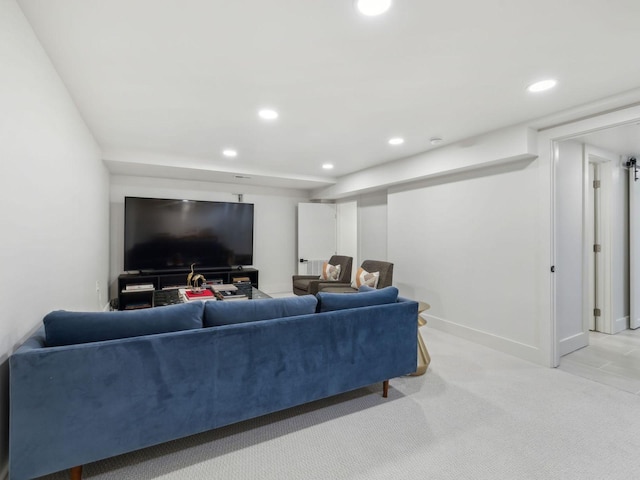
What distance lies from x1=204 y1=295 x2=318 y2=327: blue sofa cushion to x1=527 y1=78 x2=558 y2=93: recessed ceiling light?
2.22 m

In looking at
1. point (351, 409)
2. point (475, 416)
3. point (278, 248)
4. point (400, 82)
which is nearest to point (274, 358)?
point (351, 409)

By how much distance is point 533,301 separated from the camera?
3.05m

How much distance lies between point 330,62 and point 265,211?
444cm

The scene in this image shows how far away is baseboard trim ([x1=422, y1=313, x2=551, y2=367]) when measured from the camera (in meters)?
3.02

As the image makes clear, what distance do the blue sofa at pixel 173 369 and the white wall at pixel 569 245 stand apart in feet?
7.11

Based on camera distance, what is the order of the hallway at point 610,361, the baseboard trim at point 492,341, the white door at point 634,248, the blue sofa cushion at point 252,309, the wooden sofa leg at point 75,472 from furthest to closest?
the white door at point 634,248 → the baseboard trim at point 492,341 → the hallway at point 610,361 → the blue sofa cushion at point 252,309 → the wooden sofa leg at point 75,472

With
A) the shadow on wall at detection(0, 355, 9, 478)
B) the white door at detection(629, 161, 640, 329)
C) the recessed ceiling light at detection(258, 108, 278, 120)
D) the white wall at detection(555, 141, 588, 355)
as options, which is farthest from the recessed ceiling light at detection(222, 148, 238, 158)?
the white door at detection(629, 161, 640, 329)

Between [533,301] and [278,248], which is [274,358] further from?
[278,248]

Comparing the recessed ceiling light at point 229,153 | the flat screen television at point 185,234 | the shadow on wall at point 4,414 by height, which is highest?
the recessed ceiling light at point 229,153

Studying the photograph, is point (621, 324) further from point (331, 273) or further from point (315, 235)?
point (315, 235)

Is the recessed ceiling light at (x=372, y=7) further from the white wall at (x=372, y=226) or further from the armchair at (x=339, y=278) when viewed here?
the white wall at (x=372, y=226)

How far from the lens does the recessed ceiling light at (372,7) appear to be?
144 cm

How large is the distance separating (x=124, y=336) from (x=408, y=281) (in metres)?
3.68

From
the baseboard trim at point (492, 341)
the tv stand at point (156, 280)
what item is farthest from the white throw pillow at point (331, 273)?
the baseboard trim at point (492, 341)
